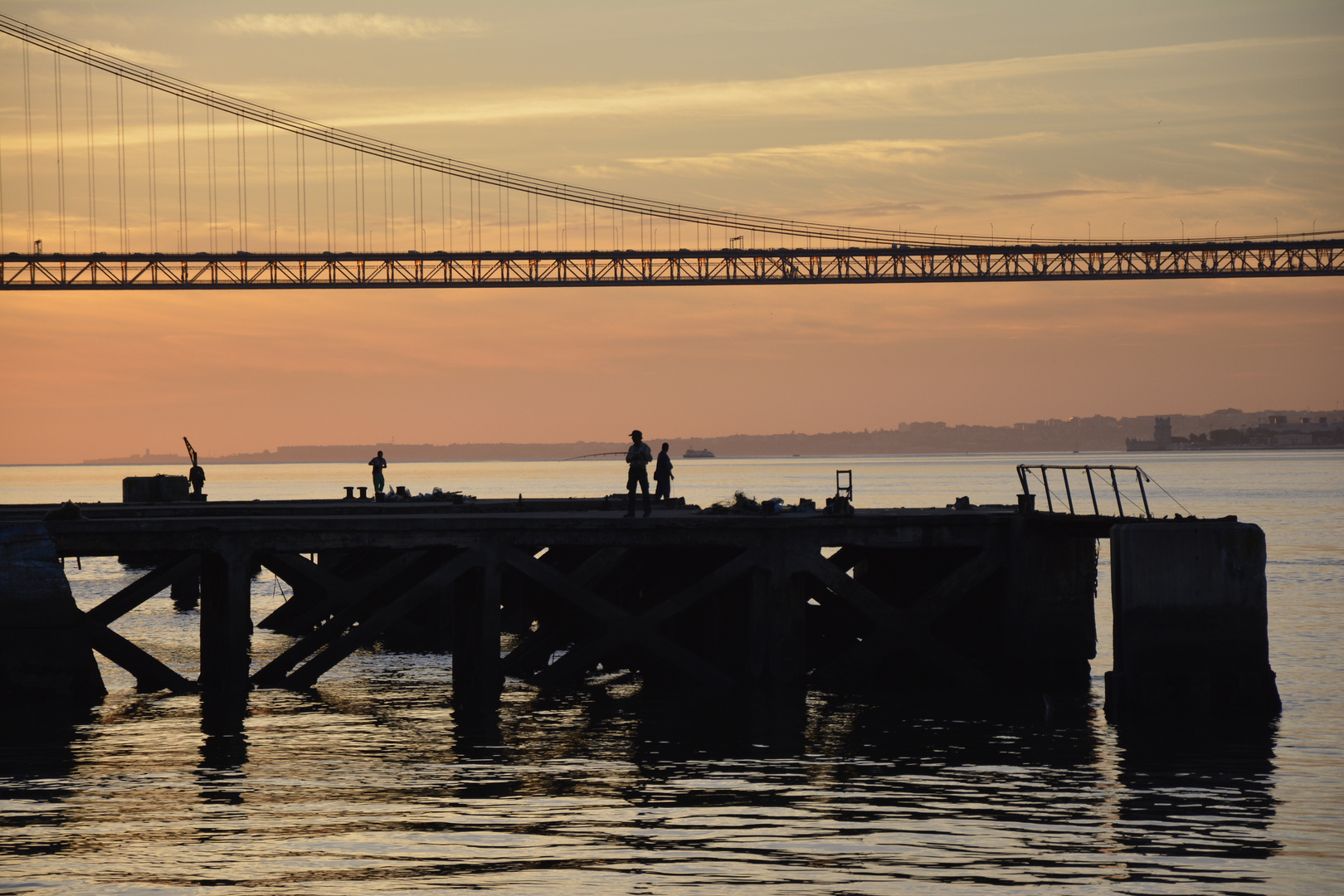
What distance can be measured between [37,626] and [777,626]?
10251mm

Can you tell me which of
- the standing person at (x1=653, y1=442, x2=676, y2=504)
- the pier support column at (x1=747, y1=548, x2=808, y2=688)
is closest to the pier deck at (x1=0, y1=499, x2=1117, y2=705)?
the pier support column at (x1=747, y1=548, x2=808, y2=688)

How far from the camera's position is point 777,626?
22156 millimetres

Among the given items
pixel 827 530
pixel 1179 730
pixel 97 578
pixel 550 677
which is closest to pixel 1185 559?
pixel 1179 730

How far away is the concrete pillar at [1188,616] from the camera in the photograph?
19.0 metres

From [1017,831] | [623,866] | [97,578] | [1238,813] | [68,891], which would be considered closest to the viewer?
[68,891]

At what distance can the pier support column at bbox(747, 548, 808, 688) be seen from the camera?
2208cm

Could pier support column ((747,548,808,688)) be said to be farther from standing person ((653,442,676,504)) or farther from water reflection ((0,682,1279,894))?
standing person ((653,442,676,504))

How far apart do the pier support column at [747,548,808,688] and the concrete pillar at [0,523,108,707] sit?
938cm

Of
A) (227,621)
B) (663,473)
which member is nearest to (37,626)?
(227,621)

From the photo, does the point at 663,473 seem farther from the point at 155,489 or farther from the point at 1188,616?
the point at 155,489

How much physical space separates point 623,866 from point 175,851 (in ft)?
12.3

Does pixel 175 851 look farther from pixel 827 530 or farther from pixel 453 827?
pixel 827 530

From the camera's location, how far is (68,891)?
37.1 ft

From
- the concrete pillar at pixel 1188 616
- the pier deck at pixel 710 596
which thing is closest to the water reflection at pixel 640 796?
the concrete pillar at pixel 1188 616
